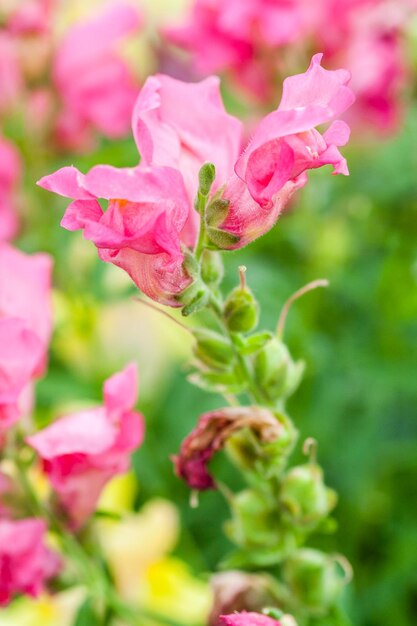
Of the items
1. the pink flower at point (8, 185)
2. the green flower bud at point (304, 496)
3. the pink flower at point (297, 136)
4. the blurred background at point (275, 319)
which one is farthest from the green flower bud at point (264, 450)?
the pink flower at point (8, 185)

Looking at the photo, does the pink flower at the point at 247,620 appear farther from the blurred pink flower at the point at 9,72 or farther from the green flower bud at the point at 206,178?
the blurred pink flower at the point at 9,72

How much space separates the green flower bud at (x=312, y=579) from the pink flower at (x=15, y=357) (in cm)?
16

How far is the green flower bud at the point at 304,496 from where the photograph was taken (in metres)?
0.49

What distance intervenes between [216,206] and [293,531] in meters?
0.19

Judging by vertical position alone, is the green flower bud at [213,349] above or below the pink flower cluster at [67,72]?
above

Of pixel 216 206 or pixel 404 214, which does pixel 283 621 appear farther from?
pixel 404 214

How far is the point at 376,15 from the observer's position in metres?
1.05

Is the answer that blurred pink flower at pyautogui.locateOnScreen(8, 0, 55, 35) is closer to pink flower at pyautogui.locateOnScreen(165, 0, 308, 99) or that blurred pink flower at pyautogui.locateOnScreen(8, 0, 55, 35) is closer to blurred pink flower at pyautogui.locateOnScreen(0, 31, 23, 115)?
blurred pink flower at pyautogui.locateOnScreen(0, 31, 23, 115)

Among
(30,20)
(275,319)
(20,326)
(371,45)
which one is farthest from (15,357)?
(371,45)

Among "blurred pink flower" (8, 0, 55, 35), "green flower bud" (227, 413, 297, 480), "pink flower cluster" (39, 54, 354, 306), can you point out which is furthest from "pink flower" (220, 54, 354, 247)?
"blurred pink flower" (8, 0, 55, 35)

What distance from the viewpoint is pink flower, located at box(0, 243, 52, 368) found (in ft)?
1.76

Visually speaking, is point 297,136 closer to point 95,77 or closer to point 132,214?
point 132,214

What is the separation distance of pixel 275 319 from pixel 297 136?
0.51m

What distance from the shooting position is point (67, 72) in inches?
38.5
